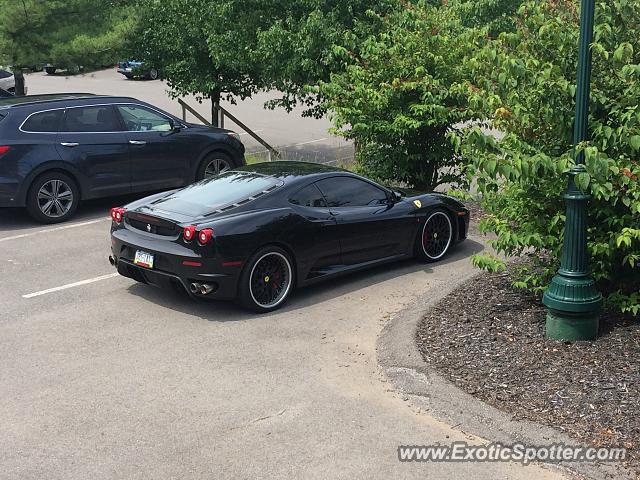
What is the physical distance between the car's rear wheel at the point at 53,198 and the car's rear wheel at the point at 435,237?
5.26 m

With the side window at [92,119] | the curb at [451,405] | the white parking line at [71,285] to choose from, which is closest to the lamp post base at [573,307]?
the curb at [451,405]

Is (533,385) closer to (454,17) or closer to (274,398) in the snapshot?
(274,398)

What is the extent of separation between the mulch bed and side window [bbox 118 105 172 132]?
21.2 ft

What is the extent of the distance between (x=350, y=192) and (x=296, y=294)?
1.30m

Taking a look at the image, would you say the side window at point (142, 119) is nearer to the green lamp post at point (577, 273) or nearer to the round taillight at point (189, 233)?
the round taillight at point (189, 233)

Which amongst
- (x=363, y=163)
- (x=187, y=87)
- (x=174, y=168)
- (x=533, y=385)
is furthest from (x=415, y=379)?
(x=187, y=87)

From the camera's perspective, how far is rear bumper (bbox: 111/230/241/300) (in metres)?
7.58

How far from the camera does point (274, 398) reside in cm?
604

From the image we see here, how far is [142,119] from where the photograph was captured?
12.7 m

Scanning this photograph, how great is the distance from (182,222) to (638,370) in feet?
13.7

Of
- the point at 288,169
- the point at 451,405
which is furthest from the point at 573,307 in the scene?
the point at 288,169

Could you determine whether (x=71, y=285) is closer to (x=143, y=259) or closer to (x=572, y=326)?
(x=143, y=259)

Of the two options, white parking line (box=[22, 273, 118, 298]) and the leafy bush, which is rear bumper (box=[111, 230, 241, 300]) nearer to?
white parking line (box=[22, 273, 118, 298])

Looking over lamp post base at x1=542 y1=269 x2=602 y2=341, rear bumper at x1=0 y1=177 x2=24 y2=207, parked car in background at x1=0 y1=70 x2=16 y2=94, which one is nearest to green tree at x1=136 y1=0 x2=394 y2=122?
rear bumper at x1=0 y1=177 x2=24 y2=207
